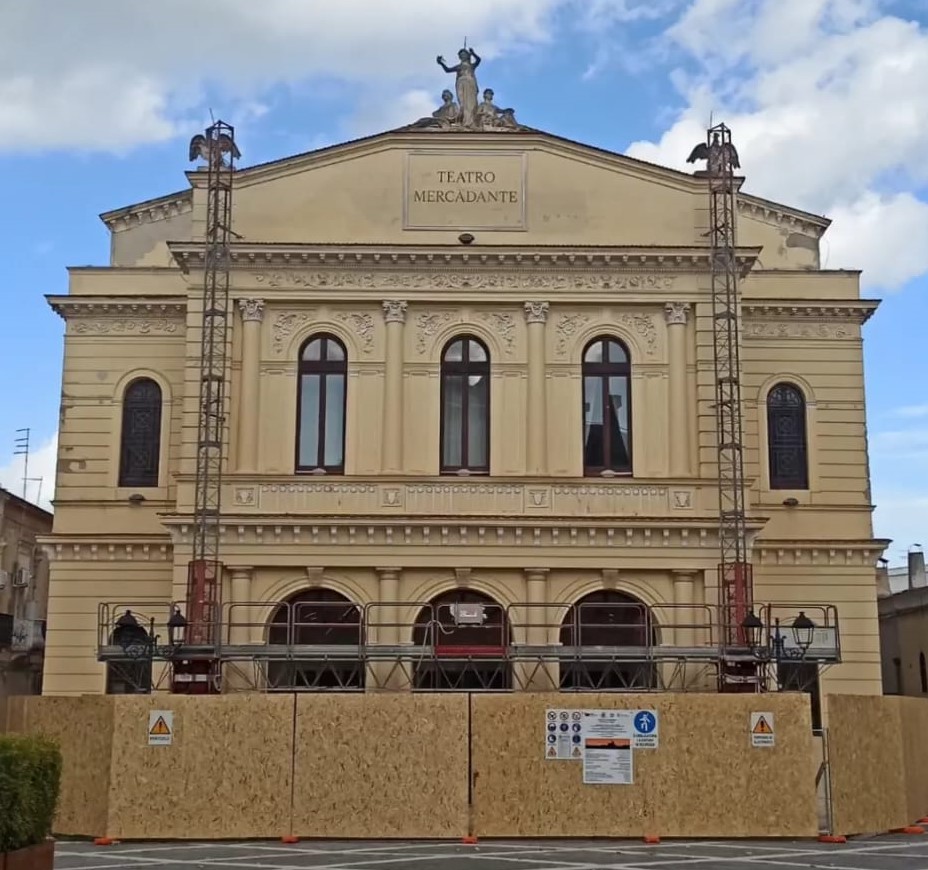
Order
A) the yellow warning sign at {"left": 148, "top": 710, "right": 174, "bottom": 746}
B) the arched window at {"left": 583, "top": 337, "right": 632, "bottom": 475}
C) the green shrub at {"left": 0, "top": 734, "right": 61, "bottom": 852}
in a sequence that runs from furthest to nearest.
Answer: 1. the arched window at {"left": 583, "top": 337, "right": 632, "bottom": 475}
2. the yellow warning sign at {"left": 148, "top": 710, "right": 174, "bottom": 746}
3. the green shrub at {"left": 0, "top": 734, "right": 61, "bottom": 852}

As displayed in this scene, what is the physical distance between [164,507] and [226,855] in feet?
51.9

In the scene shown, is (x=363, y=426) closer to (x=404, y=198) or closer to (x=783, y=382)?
(x=404, y=198)

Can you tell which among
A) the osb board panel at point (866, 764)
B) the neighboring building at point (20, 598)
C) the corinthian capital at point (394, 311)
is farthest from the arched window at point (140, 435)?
the osb board panel at point (866, 764)

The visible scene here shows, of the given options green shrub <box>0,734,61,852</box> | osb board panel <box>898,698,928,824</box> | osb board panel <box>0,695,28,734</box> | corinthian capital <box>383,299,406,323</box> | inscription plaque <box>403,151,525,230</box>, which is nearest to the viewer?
green shrub <box>0,734,61,852</box>

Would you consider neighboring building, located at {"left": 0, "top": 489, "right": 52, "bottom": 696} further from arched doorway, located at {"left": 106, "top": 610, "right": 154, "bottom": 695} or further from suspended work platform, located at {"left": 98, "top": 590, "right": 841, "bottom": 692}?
suspended work platform, located at {"left": 98, "top": 590, "right": 841, "bottom": 692}

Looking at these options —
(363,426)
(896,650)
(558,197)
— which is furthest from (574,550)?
(896,650)

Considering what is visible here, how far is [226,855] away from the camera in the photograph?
60.0ft

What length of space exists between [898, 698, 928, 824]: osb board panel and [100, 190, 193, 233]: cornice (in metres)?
21.9

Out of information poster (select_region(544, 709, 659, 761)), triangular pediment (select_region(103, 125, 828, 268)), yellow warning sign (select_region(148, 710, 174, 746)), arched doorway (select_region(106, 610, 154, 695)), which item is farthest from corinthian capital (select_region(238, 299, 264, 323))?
information poster (select_region(544, 709, 659, 761))

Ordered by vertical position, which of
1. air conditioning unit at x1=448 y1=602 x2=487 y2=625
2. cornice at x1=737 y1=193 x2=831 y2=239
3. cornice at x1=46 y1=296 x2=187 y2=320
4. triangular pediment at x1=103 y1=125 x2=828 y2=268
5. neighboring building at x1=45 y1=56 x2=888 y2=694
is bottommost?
air conditioning unit at x1=448 y1=602 x2=487 y2=625

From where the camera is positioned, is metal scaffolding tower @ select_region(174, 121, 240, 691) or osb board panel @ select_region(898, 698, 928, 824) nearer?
osb board panel @ select_region(898, 698, 928, 824)

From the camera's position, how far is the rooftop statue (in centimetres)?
3189

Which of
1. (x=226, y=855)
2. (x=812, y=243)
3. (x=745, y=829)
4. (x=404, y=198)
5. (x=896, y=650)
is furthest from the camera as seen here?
(x=896, y=650)

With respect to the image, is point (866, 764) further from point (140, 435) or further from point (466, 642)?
point (140, 435)
